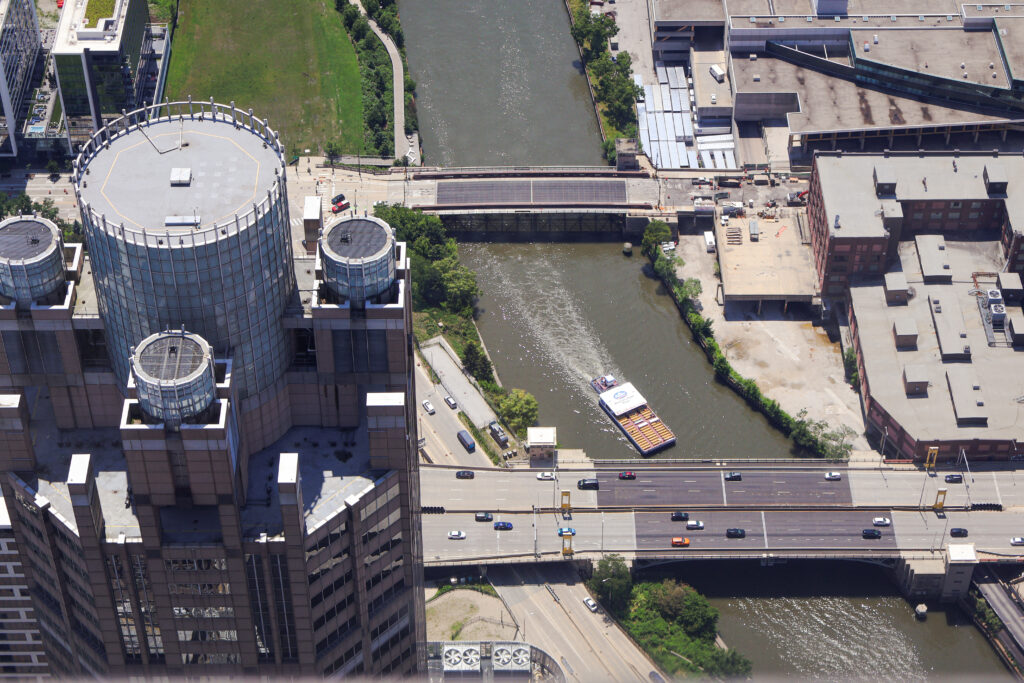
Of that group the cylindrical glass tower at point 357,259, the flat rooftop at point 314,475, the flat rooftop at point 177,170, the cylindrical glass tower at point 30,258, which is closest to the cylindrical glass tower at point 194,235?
the flat rooftop at point 177,170

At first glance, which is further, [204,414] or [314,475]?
[314,475]

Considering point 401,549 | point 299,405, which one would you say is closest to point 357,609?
point 401,549

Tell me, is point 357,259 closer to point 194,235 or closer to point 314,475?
point 194,235

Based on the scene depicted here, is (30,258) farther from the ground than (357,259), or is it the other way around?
(30,258)

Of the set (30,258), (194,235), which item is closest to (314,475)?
(194,235)

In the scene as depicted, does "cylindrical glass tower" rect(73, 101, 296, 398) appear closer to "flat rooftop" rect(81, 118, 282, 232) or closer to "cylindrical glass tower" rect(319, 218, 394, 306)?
"flat rooftop" rect(81, 118, 282, 232)

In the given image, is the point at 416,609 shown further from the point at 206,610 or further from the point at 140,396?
the point at 140,396

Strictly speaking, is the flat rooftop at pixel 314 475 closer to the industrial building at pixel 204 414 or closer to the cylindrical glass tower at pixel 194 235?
the industrial building at pixel 204 414

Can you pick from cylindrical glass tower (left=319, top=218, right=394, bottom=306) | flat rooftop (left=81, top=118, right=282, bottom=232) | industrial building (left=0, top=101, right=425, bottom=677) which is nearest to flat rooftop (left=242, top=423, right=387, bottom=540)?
industrial building (left=0, top=101, right=425, bottom=677)
